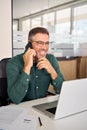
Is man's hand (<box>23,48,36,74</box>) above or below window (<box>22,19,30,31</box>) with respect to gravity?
below

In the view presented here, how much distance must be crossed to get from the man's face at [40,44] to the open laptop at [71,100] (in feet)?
1.83

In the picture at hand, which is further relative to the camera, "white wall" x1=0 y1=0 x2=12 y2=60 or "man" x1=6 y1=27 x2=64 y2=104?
"white wall" x1=0 y1=0 x2=12 y2=60

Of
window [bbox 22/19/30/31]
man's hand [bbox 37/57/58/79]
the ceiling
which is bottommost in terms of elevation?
man's hand [bbox 37/57/58/79]

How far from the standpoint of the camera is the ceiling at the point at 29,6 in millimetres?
3193

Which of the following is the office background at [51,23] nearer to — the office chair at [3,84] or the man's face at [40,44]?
the office chair at [3,84]

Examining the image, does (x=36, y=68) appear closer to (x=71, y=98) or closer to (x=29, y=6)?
(x=71, y=98)

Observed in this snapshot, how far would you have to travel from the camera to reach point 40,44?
5.19ft

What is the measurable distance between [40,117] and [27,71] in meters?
0.40

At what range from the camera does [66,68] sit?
4.05 m

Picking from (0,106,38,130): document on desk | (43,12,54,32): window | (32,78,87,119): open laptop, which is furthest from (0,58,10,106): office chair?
(43,12,54,32): window

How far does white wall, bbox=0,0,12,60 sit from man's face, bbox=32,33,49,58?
150 centimetres

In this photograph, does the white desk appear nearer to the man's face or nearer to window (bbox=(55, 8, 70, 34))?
the man's face

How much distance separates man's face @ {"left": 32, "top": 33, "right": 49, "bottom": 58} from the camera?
1577 mm

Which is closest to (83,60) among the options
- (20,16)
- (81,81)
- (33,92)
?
(20,16)
